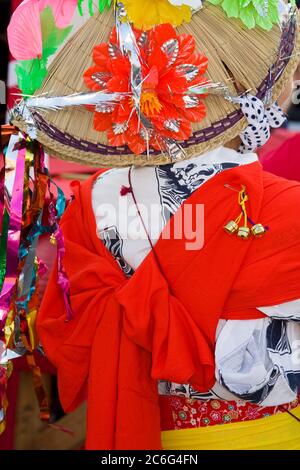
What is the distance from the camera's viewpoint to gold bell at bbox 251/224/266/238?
56.6 inches

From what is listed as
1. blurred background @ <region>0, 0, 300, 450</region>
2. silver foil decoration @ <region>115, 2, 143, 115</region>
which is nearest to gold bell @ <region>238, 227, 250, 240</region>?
silver foil decoration @ <region>115, 2, 143, 115</region>

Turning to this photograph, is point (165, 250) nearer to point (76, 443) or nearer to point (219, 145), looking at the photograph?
point (219, 145)

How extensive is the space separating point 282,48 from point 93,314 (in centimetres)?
75

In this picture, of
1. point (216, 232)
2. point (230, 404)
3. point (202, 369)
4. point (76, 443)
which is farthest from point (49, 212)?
point (76, 443)

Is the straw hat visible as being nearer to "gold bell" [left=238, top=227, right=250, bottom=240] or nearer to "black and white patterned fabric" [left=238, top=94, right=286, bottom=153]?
"black and white patterned fabric" [left=238, top=94, right=286, bottom=153]

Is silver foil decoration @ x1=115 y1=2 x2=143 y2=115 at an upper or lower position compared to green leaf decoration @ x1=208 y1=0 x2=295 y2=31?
lower

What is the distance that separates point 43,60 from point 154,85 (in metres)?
0.25

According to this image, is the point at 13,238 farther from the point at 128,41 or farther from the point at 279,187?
the point at 279,187

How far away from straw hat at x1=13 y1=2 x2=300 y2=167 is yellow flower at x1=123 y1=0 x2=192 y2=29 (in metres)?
0.04

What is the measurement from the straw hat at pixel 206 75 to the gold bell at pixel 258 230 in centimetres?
20

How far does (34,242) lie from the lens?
5.26 ft

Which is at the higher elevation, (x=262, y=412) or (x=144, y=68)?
(x=144, y=68)

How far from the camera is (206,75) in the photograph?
1434mm

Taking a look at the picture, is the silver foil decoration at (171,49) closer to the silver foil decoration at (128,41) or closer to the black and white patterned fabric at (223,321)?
the silver foil decoration at (128,41)
